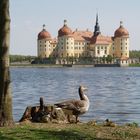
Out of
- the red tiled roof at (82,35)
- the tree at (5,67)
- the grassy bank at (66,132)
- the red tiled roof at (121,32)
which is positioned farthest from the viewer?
the red tiled roof at (82,35)

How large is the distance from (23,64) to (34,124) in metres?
176

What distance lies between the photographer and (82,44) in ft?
554

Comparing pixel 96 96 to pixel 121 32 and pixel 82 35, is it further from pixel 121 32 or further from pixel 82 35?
pixel 82 35

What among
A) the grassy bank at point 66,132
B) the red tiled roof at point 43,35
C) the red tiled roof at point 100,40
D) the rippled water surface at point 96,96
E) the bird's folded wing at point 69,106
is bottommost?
the rippled water surface at point 96,96

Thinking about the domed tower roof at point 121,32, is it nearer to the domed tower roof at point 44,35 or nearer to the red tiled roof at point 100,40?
the red tiled roof at point 100,40

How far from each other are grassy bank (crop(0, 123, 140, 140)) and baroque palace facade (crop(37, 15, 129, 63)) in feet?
504

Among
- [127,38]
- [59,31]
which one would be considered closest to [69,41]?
[59,31]

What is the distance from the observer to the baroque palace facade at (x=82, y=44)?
544ft

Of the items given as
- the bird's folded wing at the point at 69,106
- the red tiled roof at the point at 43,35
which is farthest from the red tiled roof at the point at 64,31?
the bird's folded wing at the point at 69,106

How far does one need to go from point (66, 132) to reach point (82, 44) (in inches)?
6271

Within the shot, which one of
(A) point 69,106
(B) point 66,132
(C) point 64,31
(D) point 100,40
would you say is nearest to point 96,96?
(A) point 69,106

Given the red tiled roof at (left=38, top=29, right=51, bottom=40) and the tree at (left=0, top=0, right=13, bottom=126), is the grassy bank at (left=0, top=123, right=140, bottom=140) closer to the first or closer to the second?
the tree at (left=0, top=0, right=13, bottom=126)

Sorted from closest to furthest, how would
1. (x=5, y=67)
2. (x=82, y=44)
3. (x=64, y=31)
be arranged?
(x=5, y=67)
(x=64, y=31)
(x=82, y=44)

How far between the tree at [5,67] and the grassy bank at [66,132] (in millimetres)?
384
